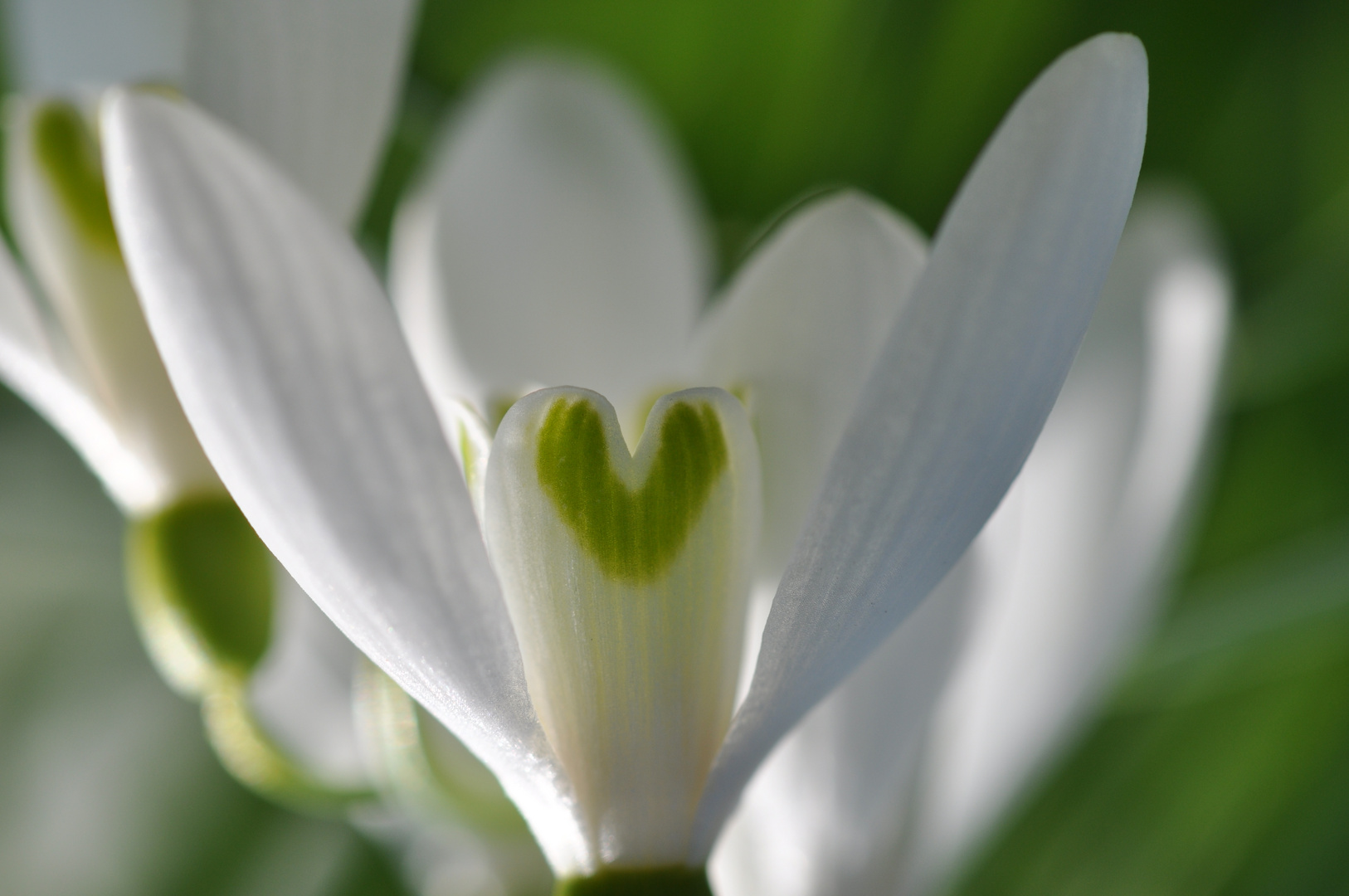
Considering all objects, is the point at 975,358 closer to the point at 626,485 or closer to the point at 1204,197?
the point at 626,485

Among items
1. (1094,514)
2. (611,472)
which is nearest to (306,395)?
(611,472)

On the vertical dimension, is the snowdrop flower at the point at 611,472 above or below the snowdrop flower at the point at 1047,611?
above

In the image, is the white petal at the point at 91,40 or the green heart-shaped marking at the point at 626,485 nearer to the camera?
the green heart-shaped marking at the point at 626,485

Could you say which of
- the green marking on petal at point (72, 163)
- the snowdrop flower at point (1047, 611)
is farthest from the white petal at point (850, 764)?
the green marking on petal at point (72, 163)

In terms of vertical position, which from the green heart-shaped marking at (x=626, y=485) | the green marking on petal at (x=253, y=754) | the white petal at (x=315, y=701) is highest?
the green heart-shaped marking at (x=626, y=485)

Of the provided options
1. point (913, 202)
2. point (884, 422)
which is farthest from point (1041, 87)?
point (913, 202)

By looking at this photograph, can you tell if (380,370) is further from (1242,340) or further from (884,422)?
(1242,340)

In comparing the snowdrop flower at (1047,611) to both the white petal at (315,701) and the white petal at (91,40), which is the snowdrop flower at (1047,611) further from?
the white petal at (91,40)
